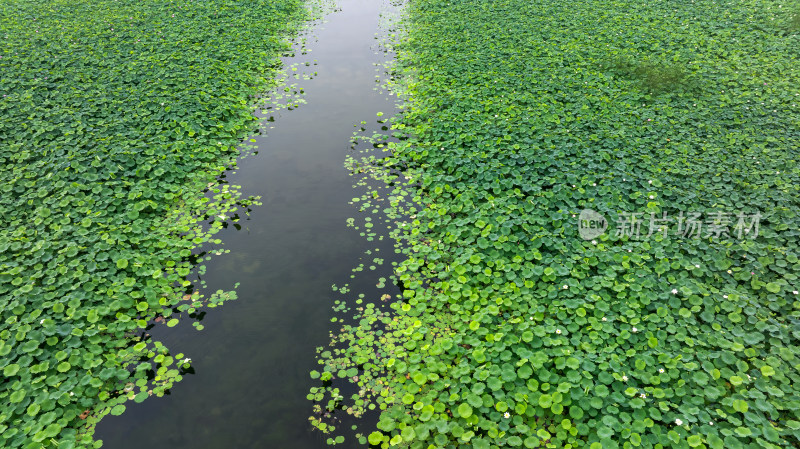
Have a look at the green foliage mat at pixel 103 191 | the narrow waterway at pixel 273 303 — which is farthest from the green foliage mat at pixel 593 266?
the green foliage mat at pixel 103 191

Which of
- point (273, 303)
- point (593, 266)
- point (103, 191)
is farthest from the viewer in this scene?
point (103, 191)

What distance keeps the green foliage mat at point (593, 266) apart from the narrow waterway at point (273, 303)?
0.56 meters

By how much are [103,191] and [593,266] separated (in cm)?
845

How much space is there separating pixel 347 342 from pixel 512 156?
4851mm

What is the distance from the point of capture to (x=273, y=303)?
20.1 ft

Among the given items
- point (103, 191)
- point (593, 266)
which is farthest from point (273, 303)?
point (593, 266)

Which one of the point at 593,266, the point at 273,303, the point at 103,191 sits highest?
the point at 103,191

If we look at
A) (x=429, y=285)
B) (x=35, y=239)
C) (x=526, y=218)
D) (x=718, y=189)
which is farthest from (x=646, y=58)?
(x=35, y=239)

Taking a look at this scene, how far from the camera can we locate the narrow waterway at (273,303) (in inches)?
183

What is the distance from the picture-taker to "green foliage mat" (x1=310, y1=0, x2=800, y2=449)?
4414 millimetres

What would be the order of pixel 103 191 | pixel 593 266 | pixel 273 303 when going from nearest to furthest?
pixel 593 266 < pixel 273 303 < pixel 103 191

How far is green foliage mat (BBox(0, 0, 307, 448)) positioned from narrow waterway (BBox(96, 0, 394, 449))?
342 mm

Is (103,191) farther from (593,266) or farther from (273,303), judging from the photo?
(593,266)

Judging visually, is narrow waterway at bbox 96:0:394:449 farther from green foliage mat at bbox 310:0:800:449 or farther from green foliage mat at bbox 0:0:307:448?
green foliage mat at bbox 310:0:800:449
